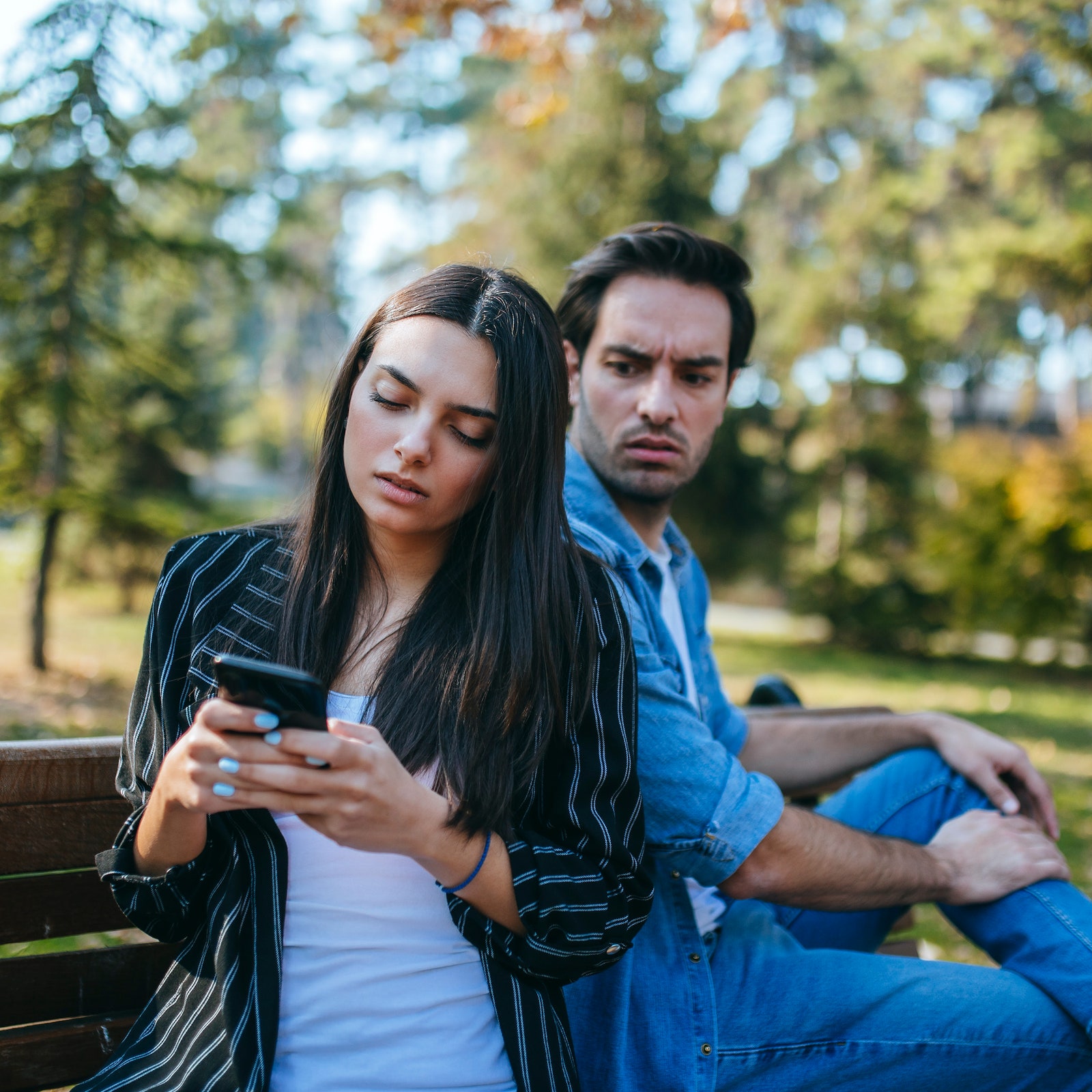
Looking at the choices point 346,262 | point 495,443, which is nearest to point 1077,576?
point 495,443

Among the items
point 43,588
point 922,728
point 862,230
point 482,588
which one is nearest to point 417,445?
point 482,588

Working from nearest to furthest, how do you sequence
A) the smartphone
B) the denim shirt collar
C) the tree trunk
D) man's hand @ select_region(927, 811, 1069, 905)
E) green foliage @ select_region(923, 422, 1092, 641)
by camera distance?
the smartphone
man's hand @ select_region(927, 811, 1069, 905)
the denim shirt collar
the tree trunk
green foliage @ select_region(923, 422, 1092, 641)

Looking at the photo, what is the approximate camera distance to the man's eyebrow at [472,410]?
1715 millimetres

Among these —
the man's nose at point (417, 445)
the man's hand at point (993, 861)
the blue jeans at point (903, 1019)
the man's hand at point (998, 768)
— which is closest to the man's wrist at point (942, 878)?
the man's hand at point (993, 861)

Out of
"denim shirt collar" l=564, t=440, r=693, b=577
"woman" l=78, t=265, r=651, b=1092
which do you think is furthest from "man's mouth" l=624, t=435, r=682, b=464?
"woman" l=78, t=265, r=651, b=1092

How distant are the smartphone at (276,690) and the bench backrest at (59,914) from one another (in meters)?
0.83

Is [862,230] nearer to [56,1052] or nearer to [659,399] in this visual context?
[659,399]

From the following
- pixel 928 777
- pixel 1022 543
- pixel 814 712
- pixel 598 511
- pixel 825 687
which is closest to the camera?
pixel 598 511

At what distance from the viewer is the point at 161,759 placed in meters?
1.63

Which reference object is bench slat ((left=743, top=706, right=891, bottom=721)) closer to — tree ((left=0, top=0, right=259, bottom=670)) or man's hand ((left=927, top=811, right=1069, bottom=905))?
man's hand ((left=927, top=811, right=1069, bottom=905))

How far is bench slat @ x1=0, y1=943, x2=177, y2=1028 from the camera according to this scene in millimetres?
1855

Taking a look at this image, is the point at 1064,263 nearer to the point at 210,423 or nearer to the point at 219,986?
the point at 210,423

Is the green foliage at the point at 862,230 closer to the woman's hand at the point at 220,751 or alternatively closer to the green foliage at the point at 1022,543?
the green foliage at the point at 1022,543

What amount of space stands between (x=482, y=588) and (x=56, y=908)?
100 centimetres
